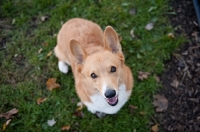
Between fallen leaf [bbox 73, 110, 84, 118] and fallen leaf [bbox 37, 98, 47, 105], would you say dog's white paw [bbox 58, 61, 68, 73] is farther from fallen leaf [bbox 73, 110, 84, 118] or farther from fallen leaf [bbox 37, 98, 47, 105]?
fallen leaf [bbox 73, 110, 84, 118]

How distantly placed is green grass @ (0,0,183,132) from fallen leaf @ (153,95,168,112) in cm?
10

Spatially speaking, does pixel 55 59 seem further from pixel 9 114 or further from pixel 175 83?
pixel 175 83

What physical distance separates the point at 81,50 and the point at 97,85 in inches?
20.2

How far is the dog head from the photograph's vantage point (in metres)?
3.11

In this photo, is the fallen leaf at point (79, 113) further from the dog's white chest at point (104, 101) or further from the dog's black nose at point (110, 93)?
the dog's black nose at point (110, 93)

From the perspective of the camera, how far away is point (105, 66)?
3.21m

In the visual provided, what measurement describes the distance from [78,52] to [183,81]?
6.48ft

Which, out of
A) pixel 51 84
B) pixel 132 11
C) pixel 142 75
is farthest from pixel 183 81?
pixel 51 84

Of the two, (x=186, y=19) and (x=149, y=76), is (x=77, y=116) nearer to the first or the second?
(x=149, y=76)

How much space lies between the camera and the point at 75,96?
446 cm

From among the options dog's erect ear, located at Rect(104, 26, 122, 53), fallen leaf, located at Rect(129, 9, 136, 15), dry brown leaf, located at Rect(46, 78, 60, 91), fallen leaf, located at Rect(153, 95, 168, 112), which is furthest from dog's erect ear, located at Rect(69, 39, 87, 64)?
fallen leaf, located at Rect(129, 9, 136, 15)

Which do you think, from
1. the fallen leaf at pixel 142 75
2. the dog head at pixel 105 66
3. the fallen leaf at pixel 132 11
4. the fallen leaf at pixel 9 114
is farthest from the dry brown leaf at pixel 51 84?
Answer: the fallen leaf at pixel 132 11

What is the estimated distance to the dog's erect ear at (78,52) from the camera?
3.33m

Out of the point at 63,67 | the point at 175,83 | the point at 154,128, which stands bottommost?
the point at 154,128
